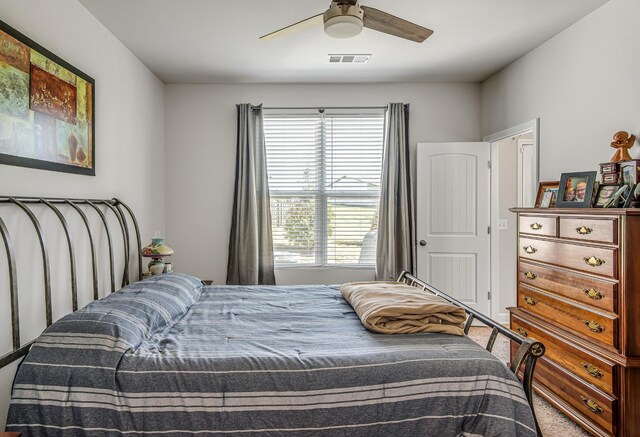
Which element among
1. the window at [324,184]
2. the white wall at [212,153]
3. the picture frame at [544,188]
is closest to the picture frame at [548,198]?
the picture frame at [544,188]

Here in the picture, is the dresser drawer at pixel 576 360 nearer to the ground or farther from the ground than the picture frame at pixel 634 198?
nearer to the ground

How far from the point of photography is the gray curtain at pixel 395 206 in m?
4.37

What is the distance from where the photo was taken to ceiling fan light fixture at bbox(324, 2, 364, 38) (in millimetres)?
2203

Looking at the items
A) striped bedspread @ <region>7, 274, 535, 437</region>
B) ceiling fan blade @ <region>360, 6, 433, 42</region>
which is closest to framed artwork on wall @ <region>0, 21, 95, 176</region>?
striped bedspread @ <region>7, 274, 535, 437</region>

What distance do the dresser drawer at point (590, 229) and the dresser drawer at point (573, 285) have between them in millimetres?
230

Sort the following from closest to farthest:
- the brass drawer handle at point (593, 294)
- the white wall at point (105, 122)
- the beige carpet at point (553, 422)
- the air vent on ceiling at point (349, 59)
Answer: the white wall at point (105, 122) < the brass drawer handle at point (593, 294) < the beige carpet at point (553, 422) < the air vent on ceiling at point (349, 59)

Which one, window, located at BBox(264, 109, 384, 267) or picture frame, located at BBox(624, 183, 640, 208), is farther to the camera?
window, located at BBox(264, 109, 384, 267)

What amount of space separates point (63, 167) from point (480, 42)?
3.31 m

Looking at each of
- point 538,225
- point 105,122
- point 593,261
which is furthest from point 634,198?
point 105,122

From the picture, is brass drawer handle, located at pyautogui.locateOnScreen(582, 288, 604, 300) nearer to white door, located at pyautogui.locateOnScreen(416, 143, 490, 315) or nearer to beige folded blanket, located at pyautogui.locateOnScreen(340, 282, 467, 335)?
beige folded blanket, located at pyautogui.locateOnScreen(340, 282, 467, 335)

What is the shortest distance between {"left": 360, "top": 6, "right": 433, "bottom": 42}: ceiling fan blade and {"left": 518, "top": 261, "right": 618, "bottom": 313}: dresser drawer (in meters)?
1.72

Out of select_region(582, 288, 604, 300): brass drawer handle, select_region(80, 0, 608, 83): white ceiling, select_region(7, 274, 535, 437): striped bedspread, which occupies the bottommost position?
select_region(7, 274, 535, 437): striped bedspread

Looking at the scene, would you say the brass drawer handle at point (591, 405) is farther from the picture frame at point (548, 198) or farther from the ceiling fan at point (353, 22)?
the ceiling fan at point (353, 22)

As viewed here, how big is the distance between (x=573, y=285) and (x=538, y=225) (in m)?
0.50
